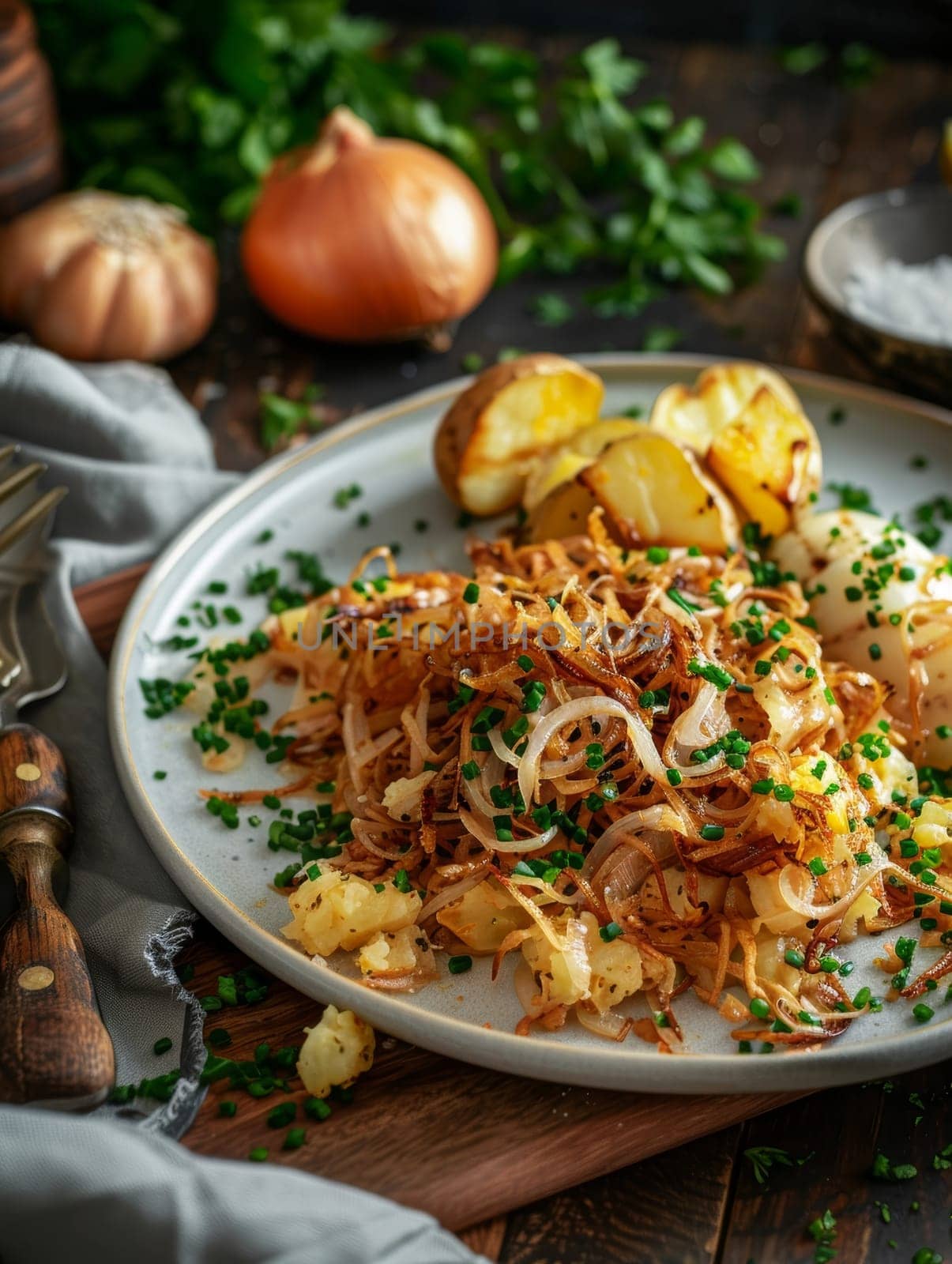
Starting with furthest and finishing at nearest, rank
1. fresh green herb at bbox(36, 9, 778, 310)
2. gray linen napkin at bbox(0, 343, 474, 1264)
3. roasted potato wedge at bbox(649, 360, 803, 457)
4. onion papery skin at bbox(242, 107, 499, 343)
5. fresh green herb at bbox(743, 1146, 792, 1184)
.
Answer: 1. fresh green herb at bbox(36, 9, 778, 310)
2. onion papery skin at bbox(242, 107, 499, 343)
3. roasted potato wedge at bbox(649, 360, 803, 457)
4. fresh green herb at bbox(743, 1146, 792, 1184)
5. gray linen napkin at bbox(0, 343, 474, 1264)

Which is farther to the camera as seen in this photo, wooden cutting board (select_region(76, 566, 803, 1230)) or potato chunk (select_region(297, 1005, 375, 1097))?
potato chunk (select_region(297, 1005, 375, 1097))

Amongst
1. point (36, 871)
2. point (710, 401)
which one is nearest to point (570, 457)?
point (710, 401)

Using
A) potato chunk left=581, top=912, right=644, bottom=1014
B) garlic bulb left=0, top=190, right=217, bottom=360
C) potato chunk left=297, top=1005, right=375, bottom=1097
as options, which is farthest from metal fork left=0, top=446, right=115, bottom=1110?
garlic bulb left=0, top=190, right=217, bottom=360

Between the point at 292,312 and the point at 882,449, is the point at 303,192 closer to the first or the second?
the point at 292,312

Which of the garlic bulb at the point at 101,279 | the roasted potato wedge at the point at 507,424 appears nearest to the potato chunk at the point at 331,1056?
the roasted potato wedge at the point at 507,424

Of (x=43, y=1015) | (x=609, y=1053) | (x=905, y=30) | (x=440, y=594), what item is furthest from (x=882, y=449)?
(x=905, y=30)

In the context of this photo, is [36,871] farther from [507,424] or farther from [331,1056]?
[507,424]

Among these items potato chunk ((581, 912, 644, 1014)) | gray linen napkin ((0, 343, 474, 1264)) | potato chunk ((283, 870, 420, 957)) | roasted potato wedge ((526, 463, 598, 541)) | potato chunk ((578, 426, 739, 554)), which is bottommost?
gray linen napkin ((0, 343, 474, 1264))

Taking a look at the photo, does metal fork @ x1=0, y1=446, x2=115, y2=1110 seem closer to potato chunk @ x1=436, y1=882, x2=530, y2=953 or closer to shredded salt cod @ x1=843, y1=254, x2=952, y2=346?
potato chunk @ x1=436, y1=882, x2=530, y2=953
